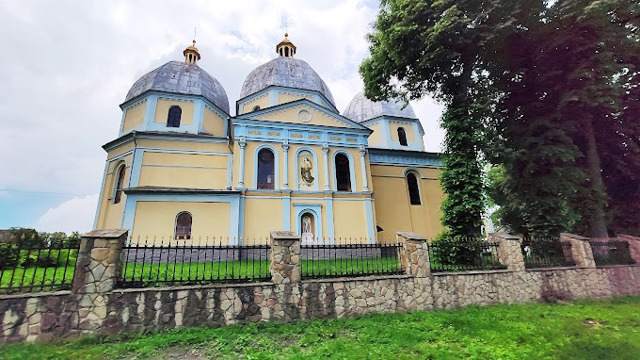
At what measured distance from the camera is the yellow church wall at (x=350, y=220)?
52.2 feet

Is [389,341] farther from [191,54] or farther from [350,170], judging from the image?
[191,54]

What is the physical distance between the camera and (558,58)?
11508mm

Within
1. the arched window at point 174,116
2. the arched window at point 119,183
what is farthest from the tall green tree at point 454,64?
the arched window at point 119,183

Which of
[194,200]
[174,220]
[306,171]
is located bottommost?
[174,220]

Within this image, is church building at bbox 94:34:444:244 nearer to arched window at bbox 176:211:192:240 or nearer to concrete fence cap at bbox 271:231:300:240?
arched window at bbox 176:211:192:240

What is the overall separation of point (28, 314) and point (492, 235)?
1105 centimetres

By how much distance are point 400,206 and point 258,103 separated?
12.1m

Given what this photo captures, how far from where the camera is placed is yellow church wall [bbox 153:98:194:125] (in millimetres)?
18078

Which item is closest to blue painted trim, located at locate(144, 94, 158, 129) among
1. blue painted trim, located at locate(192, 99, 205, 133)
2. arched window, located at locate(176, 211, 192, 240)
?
blue painted trim, located at locate(192, 99, 205, 133)

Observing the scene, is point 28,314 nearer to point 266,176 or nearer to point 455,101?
point 266,176

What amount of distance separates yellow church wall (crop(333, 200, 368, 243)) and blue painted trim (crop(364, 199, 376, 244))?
0.17 m

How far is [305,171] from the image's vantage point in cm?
1652

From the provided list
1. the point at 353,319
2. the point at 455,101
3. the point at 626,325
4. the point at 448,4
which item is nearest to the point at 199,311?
the point at 353,319

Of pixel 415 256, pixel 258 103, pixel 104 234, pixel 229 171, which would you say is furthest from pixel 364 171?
pixel 104 234
